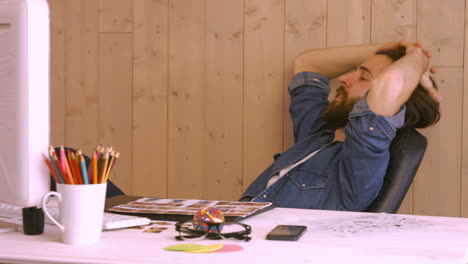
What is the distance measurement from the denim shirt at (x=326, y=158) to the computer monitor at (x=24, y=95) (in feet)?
3.55

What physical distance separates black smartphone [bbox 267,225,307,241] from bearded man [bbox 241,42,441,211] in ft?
2.43

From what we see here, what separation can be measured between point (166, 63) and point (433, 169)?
121 centimetres

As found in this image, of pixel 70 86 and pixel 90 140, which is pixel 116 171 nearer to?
pixel 90 140

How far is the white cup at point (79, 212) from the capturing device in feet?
3.62

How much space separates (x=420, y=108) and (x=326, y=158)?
0.40m

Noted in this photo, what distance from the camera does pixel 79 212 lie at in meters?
1.11

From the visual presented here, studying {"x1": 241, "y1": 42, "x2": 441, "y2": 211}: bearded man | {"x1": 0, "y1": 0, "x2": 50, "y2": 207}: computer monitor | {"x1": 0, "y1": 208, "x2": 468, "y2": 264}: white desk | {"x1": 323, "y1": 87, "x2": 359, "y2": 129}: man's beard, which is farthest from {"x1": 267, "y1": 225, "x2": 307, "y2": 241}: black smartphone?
{"x1": 323, "y1": 87, "x2": 359, "y2": 129}: man's beard

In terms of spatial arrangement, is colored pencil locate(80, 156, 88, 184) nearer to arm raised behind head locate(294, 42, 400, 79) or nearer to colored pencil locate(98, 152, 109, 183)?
colored pencil locate(98, 152, 109, 183)

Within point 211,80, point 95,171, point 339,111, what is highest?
point 211,80

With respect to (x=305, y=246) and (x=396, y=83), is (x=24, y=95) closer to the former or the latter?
(x=305, y=246)

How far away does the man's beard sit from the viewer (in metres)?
2.24

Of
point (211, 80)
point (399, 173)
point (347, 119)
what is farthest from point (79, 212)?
point (211, 80)

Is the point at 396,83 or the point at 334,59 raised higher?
the point at 334,59

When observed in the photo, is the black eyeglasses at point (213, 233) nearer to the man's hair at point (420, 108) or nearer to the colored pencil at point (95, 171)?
the colored pencil at point (95, 171)
